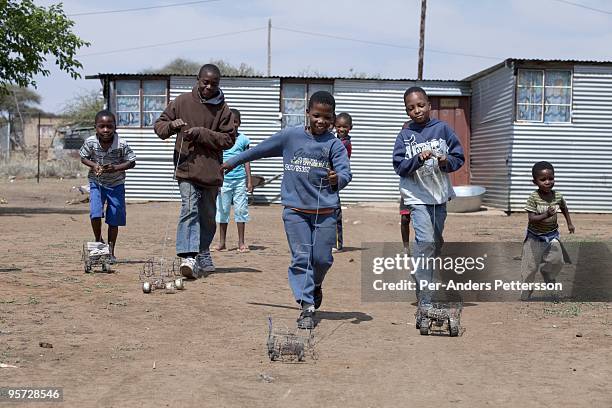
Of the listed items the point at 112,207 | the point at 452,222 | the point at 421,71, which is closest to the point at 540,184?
the point at 112,207

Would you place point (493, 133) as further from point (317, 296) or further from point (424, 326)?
point (424, 326)

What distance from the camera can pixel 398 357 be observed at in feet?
17.7

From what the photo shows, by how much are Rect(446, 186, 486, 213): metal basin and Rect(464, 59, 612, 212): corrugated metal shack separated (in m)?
0.66

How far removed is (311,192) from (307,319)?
0.97m

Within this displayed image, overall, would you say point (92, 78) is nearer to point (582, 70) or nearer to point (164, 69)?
point (582, 70)

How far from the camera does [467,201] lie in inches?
819

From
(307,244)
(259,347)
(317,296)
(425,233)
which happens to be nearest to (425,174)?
(425,233)

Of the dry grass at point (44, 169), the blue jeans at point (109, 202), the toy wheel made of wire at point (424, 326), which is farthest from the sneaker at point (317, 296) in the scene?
the dry grass at point (44, 169)

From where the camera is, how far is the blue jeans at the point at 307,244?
21.2 ft

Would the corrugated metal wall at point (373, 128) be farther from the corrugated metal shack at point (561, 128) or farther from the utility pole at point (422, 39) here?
the utility pole at point (422, 39)

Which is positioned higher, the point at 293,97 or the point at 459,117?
the point at 293,97

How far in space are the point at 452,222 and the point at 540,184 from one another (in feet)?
33.5

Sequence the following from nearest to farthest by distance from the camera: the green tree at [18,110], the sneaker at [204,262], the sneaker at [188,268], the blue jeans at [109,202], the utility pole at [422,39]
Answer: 1. the sneaker at [188,268]
2. the sneaker at [204,262]
3. the blue jeans at [109,202]
4. the utility pole at [422,39]
5. the green tree at [18,110]

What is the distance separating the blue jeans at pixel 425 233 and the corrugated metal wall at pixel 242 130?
52.8 ft
